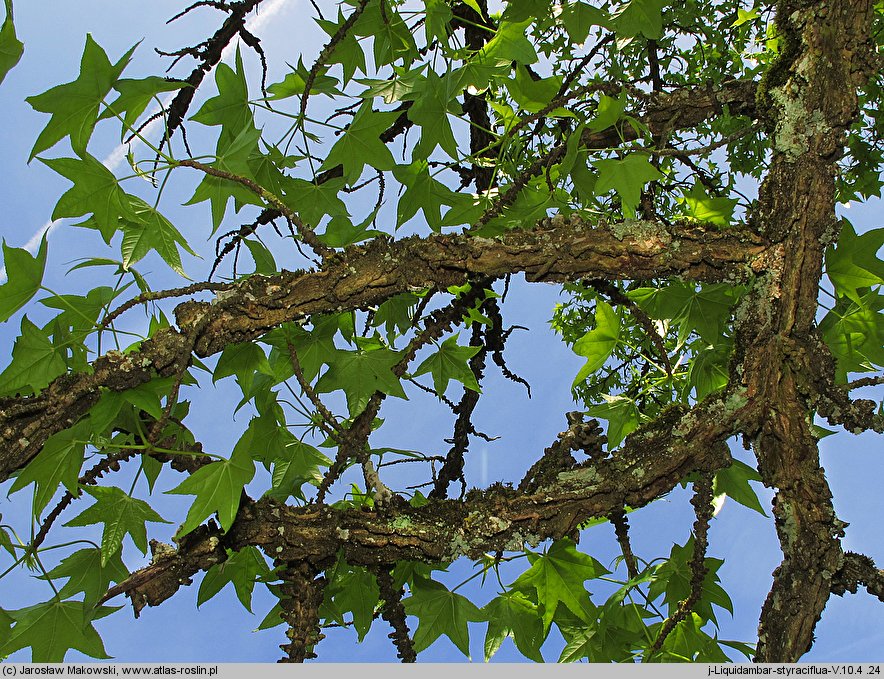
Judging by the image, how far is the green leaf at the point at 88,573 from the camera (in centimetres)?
121

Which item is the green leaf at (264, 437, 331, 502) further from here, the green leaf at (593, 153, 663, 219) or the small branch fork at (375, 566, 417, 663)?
the green leaf at (593, 153, 663, 219)

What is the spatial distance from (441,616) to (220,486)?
1.55 feet

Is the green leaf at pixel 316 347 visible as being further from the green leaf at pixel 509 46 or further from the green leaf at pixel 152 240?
the green leaf at pixel 509 46

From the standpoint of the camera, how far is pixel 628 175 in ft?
4.11

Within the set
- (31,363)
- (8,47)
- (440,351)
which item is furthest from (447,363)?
(8,47)

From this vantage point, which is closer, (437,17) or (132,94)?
(132,94)

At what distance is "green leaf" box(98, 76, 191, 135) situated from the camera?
111cm

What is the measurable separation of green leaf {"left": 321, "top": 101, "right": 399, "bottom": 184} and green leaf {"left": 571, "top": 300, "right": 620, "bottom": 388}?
467 millimetres

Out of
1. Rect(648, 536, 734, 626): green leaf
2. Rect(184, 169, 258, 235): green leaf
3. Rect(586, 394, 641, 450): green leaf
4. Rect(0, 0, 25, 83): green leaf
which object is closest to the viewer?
Rect(0, 0, 25, 83): green leaf

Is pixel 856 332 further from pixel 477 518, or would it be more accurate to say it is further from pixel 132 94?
pixel 132 94

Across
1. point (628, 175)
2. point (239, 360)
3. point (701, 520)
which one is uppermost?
point (628, 175)

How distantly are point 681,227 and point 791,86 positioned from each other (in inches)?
11.8

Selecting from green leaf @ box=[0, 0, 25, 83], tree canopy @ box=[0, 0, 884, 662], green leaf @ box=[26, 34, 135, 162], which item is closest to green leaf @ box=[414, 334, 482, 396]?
tree canopy @ box=[0, 0, 884, 662]

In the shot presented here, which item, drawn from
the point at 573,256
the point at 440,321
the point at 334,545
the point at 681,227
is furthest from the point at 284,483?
the point at 681,227
